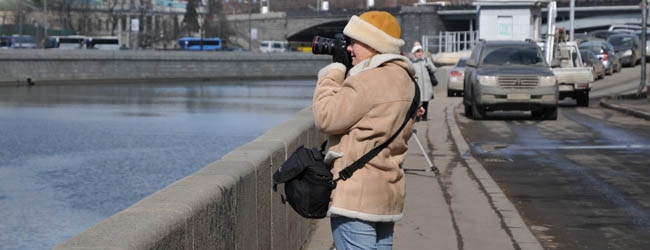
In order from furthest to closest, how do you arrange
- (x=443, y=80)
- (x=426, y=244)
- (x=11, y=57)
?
1. (x=11, y=57)
2. (x=443, y=80)
3. (x=426, y=244)

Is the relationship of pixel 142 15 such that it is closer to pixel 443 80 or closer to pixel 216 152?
pixel 443 80

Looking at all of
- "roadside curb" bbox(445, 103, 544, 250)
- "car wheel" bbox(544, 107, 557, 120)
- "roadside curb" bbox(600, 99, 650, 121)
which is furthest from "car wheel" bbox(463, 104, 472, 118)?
"roadside curb" bbox(445, 103, 544, 250)

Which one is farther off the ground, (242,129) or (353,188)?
(353,188)

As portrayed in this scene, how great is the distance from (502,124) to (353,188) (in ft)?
67.4

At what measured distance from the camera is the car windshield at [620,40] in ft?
210

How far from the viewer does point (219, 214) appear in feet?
17.9

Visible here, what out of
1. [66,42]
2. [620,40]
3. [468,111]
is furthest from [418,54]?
[66,42]

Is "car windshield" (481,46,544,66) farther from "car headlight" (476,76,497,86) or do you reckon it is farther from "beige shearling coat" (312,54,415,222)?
"beige shearling coat" (312,54,415,222)

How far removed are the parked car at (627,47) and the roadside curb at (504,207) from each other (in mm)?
46471

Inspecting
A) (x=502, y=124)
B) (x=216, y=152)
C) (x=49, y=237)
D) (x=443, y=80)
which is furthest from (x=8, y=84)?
(x=49, y=237)

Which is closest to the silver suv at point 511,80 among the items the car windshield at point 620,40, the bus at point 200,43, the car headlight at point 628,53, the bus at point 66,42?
the car headlight at point 628,53

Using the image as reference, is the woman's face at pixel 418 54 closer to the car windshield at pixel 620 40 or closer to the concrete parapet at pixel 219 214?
the concrete parapet at pixel 219 214

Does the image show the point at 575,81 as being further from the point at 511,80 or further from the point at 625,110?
the point at 511,80

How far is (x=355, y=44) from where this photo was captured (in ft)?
16.9
